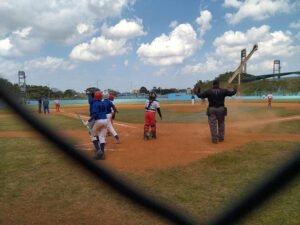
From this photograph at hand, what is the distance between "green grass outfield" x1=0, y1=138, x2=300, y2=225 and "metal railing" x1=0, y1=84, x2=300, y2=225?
0.96 m

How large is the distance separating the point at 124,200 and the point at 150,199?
1.86 m

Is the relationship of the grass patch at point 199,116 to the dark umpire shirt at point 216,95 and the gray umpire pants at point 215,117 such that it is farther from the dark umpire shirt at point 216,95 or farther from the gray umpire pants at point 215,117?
the dark umpire shirt at point 216,95

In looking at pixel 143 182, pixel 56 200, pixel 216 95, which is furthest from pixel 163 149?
pixel 56 200

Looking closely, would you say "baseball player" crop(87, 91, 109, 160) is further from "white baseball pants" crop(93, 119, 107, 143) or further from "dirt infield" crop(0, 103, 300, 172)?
"dirt infield" crop(0, 103, 300, 172)

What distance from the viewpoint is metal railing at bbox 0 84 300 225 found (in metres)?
0.65

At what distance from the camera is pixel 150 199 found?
0.97 m

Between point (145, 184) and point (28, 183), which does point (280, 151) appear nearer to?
point (145, 184)

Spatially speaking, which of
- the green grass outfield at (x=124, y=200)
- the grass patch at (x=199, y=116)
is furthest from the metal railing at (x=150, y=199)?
the grass patch at (x=199, y=116)

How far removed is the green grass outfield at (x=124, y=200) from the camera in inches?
103

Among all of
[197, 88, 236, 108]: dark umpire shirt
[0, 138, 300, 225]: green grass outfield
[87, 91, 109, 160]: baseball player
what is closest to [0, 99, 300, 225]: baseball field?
[0, 138, 300, 225]: green grass outfield

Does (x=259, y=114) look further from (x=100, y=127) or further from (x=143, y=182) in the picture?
(x=143, y=182)

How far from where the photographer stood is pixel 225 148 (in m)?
5.72

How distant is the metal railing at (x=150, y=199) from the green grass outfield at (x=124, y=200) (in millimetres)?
963

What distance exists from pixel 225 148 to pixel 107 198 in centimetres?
365
